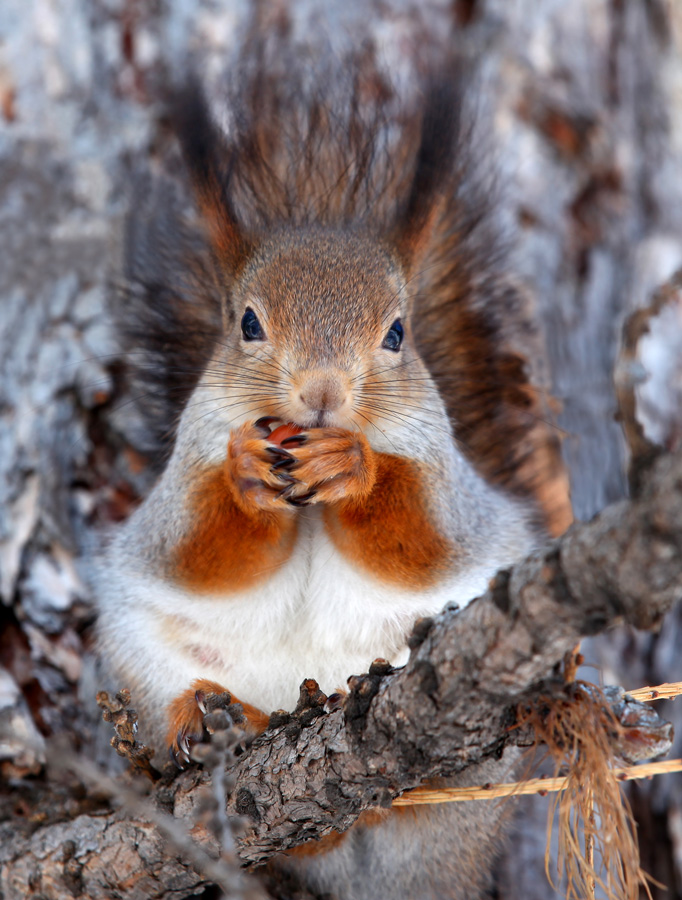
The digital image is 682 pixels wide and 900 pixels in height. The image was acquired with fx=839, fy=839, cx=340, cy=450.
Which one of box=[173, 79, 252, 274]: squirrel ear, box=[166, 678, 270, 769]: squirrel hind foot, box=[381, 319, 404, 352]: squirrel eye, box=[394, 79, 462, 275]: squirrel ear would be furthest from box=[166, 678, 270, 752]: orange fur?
box=[394, 79, 462, 275]: squirrel ear

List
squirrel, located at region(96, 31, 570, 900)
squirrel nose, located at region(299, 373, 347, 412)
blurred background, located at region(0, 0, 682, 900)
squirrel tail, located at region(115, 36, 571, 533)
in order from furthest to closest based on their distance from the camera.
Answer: blurred background, located at region(0, 0, 682, 900), squirrel tail, located at region(115, 36, 571, 533), squirrel, located at region(96, 31, 570, 900), squirrel nose, located at region(299, 373, 347, 412)

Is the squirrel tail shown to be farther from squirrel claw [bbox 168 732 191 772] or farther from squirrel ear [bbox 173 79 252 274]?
squirrel claw [bbox 168 732 191 772]

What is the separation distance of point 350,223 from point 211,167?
0.31 metres

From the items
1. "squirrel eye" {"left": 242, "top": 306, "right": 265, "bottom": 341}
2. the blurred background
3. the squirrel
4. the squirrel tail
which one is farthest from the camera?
the blurred background

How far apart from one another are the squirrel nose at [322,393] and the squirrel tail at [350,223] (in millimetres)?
438

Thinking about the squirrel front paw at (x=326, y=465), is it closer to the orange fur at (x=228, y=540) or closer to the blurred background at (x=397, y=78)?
the orange fur at (x=228, y=540)

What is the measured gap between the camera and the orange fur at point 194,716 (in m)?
1.37

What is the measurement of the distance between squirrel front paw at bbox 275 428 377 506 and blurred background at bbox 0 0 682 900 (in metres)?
0.85

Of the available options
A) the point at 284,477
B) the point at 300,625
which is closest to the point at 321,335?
the point at 284,477

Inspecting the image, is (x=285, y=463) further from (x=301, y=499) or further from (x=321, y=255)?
(x=321, y=255)

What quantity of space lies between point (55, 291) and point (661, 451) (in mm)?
1775

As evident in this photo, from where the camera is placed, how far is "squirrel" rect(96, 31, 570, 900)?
4.60 feet

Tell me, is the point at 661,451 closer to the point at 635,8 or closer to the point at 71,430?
the point at 71,430

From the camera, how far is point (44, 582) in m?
1.93
